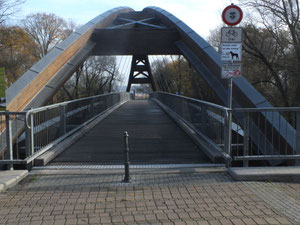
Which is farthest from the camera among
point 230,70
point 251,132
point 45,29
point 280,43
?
point 45,29

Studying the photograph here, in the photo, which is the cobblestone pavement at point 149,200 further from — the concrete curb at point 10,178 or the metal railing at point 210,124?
the metal railing at point 210,124

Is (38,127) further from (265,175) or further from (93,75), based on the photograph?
(93,75)

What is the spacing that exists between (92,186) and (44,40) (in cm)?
4243

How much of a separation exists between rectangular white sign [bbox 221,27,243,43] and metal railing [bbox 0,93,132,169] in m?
4.02

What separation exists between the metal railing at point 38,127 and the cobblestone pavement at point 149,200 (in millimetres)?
738

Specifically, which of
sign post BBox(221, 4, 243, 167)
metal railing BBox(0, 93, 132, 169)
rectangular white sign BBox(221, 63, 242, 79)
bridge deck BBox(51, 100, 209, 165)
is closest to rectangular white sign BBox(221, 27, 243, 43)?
sign post BBox(221, 4, 243, 167)

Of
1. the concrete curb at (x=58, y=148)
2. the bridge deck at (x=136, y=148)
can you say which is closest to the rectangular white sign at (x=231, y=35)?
the bridge deck at (x=136, y=148)

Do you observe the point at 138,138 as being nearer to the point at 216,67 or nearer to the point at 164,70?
the point at 216,67

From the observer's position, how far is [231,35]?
21.8 ft

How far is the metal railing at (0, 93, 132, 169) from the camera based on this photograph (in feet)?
19.3

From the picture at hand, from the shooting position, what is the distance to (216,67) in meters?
12.8

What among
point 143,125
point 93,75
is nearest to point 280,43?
point 143,125

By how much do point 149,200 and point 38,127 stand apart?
336 centimetres

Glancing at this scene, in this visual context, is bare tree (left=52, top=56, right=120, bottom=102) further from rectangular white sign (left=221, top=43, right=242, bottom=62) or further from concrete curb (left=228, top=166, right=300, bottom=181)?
concrete curb (left=228, top=166, right=300, bottom=181)
